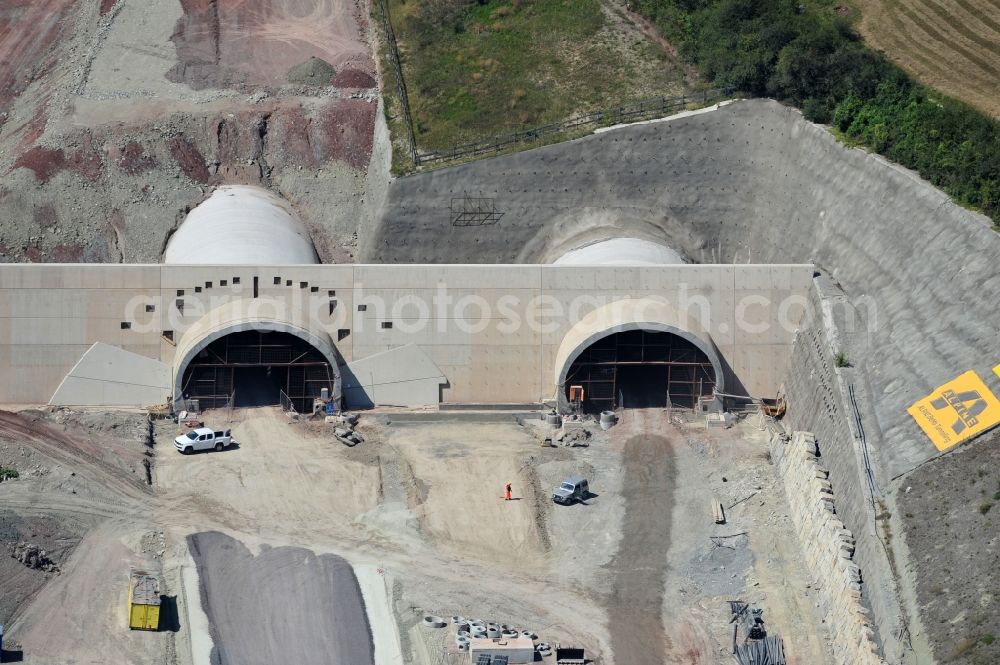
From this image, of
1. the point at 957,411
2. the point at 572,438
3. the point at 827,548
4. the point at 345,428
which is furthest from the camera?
the point at 345,428

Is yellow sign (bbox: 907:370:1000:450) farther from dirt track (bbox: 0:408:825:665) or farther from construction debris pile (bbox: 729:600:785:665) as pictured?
construction debris pile (bbox: 729:600:785:665)

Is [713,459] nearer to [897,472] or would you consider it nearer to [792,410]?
[792,410]

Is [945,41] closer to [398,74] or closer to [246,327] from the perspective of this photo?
[398,74]

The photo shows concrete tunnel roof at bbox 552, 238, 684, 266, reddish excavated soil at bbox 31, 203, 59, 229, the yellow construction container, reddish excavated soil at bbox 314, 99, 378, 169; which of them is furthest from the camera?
reddish excavated soil at bbox 314, 99, 378, 169

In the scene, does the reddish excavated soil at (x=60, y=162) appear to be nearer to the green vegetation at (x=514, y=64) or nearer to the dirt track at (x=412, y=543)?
the green vegetation at (x=514, y=64)

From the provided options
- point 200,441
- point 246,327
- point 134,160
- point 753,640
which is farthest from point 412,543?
point 134,160

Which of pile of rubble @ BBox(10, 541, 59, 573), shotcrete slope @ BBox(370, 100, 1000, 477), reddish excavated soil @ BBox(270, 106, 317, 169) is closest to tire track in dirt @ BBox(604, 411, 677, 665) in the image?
shotcrete slope @ BBox(370, 100, 1000, 477)

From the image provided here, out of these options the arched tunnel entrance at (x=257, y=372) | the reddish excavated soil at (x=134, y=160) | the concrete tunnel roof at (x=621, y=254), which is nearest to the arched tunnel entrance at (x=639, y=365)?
the concrete tunnel roof at (x=621, y=254)
